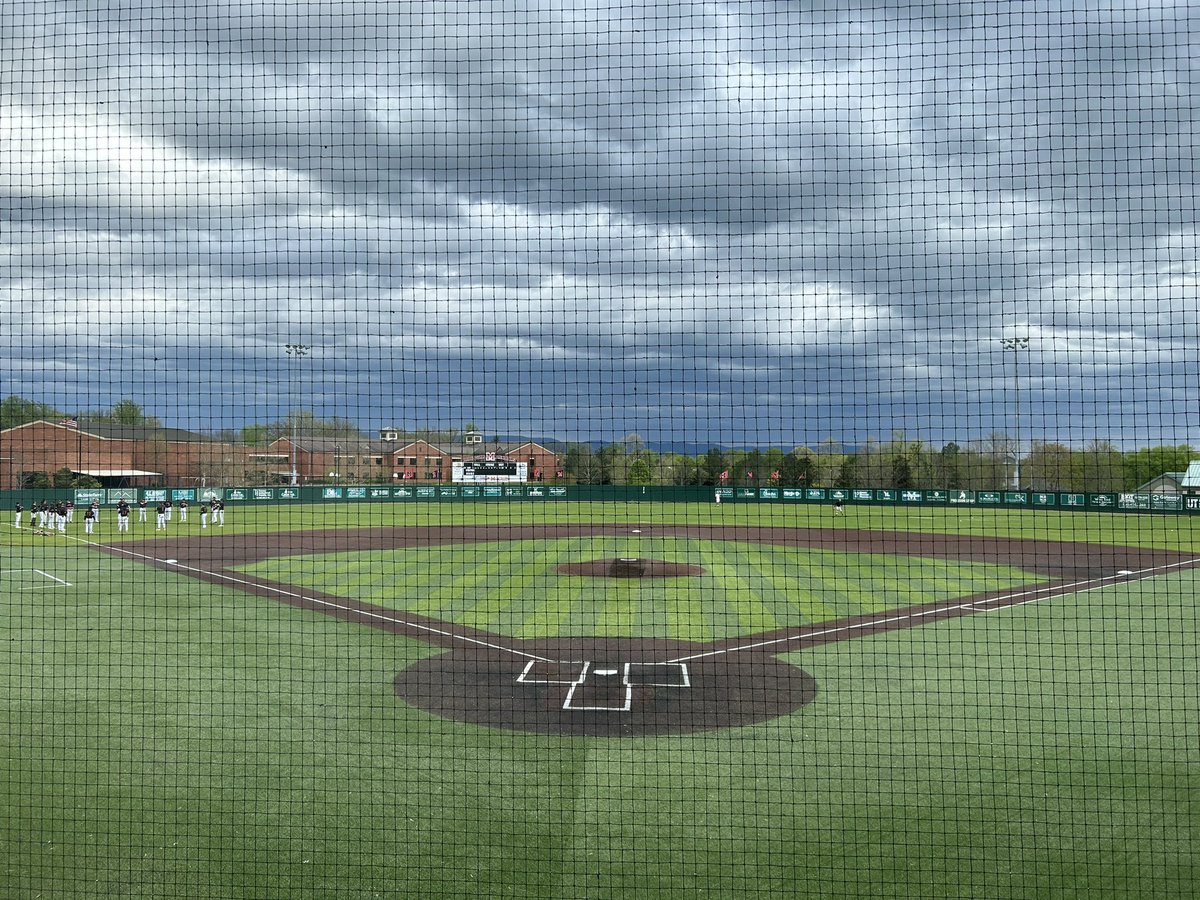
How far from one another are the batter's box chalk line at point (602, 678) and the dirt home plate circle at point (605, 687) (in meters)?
0.01

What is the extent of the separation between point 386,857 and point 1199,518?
140 ft

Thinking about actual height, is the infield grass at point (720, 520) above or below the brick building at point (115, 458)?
below

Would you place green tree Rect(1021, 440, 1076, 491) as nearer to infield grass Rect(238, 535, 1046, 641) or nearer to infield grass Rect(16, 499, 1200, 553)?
infield grass Rect(16, 499, 1200, 553)

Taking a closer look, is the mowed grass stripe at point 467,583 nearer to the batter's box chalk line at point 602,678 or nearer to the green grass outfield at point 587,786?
the green grass outfield at point 587,786

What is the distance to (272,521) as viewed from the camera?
34.6m

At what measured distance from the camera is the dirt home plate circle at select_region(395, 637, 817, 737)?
8641mm

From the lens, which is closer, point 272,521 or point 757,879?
point 757,879

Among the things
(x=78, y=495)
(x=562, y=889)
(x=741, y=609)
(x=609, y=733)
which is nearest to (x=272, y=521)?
(x=78, y=495)

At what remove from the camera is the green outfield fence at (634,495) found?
37688 millimetres

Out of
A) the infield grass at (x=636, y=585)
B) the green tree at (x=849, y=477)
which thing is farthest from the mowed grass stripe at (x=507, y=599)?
the green tree at (x=849, y=477)

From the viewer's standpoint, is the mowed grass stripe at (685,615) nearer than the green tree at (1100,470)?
Yes

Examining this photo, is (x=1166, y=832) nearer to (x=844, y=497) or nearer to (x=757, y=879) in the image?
(x=757, y=879)

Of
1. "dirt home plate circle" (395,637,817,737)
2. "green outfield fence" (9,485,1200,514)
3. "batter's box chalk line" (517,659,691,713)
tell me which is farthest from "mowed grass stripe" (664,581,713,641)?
"green outfield fence" (9,485,1200,514)

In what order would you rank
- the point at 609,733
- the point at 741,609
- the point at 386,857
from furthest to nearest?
the point at 741,609 < the point at 609,733 < the point at 386,857
